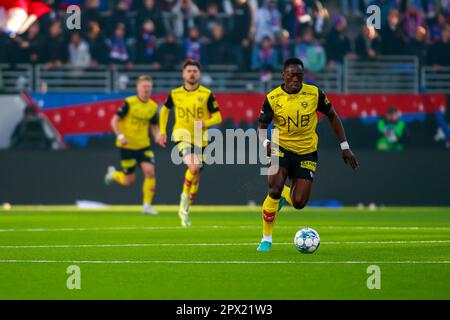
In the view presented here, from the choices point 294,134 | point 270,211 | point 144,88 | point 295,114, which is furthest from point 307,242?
point 144,88

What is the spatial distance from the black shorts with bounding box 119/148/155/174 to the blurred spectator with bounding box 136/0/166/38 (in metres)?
4.00

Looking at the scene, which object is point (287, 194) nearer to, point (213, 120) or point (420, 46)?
point (213, 120)

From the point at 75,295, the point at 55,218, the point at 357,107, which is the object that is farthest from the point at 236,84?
the point at 75,295

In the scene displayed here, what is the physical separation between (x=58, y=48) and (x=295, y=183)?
41.8 ft

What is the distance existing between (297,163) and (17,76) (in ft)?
43.3

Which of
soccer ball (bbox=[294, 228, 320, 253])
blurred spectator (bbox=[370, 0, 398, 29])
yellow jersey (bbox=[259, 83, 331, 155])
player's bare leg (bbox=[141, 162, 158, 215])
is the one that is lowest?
soccer ball (bbox=[294, 228, 320, 253])

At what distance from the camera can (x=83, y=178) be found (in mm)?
24703

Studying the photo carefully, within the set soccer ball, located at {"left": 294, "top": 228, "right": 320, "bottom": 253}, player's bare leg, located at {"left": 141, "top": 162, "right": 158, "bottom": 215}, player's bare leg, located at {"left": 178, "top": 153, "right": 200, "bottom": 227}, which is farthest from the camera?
player's bare leg, located at {"left": 141, "top": 162, "right": 158, "bottom": 215}

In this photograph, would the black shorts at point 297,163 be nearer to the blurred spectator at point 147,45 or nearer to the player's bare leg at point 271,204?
the player's bare leg at point 271,204

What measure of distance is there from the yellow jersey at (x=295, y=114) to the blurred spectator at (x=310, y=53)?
12.0m

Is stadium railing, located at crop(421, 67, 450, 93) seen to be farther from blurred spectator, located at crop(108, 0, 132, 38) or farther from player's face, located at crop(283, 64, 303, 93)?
player's face, located at crop(283, 64, 303, 93)

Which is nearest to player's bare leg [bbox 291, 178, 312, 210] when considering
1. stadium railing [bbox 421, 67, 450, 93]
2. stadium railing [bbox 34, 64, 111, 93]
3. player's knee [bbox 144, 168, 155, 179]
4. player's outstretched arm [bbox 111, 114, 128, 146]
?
player's outstretched arm [bbox 111, 114, 128, 146]

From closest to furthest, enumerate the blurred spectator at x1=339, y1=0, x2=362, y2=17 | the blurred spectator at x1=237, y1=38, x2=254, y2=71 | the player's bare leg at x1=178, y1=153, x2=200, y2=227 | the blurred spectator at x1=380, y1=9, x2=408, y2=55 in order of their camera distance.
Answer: the player's bare leg at x1=178, y1=153, x2=200, y2=227, the blurred spectator at x1=237, y1=38, x2=254, y2=71, the blurred spectator at x1=380, y1=9, x2=408, y2=55, the blurred spectator at x1=339, y1=0, x2=362, y2=17

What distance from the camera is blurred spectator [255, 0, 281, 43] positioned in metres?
26.2
